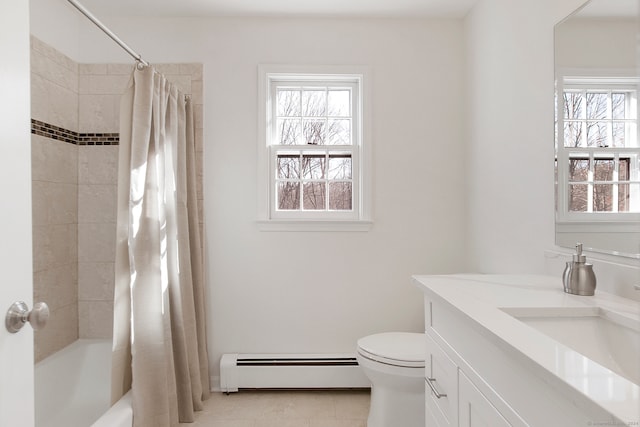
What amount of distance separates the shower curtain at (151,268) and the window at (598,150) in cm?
182

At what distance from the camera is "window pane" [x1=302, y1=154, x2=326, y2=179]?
112 inches

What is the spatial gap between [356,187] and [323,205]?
0.26 meters

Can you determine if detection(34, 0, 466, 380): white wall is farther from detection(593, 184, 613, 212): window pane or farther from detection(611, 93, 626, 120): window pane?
detection(611, 93, 626, 120): window pane

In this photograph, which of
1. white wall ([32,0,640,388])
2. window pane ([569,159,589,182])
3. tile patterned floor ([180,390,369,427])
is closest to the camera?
window pane ([569,159,589,182])

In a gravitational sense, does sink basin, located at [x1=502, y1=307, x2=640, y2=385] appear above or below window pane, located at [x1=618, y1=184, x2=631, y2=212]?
below

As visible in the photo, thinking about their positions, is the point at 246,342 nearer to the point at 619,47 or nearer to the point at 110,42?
the point at 110,42

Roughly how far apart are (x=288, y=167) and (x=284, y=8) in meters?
1.01

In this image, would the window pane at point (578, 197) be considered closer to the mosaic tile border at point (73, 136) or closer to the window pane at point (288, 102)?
the window pane at point (288, 102)

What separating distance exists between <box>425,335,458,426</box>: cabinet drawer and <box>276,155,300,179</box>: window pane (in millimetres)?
1552

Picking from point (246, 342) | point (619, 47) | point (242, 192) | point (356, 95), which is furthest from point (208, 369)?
point (619, 47)

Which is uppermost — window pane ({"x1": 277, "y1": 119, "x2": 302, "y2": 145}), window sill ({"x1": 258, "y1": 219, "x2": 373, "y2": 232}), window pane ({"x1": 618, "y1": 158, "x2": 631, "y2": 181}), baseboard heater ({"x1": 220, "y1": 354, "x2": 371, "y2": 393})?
window pane ({"x1": 277, "y1": 119, "x2": 302, "y2": 145})

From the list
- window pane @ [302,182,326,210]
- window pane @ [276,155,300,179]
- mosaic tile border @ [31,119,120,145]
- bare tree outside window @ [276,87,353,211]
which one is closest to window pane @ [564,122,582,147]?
bare tree outside window @ [276,87,353,211]

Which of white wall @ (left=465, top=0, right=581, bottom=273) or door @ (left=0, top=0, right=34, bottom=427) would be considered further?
white wall @ (left=465, top=0, right=581, bottom=273)

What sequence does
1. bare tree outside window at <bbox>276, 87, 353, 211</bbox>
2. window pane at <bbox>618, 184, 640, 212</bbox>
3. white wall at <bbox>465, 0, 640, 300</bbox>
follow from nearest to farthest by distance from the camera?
window pane at <bbox>618, 184, 640, 212</bbox>, white wall at <bbox>465, 0, 640, 300</bbox>, bare tree outside window at <bbox>276, 87, 353, 211</bbox>
